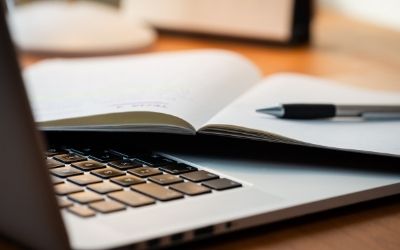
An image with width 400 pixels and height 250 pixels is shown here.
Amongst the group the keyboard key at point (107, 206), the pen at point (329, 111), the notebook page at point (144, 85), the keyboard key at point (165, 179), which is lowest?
the keyboard key at point (107, 206)

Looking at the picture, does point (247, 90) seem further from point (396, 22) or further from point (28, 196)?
point (396, 22)

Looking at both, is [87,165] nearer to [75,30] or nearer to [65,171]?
[65,171]

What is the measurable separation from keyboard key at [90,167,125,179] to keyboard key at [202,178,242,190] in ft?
0.21

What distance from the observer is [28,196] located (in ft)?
1.35

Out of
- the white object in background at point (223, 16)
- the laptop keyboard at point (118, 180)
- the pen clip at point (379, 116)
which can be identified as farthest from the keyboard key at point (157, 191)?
the white object in background at point (223, 16)

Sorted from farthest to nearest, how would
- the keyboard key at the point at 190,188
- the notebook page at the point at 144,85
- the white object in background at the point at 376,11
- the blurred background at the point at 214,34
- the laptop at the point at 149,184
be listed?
1. the white object in background at the point at 376,11
2. the blurred background at the point at 214,34
3. the notebook page at the point at 144,85
4. the keyboard key at the point at 190,188
5. the laptop at the point at 149,184

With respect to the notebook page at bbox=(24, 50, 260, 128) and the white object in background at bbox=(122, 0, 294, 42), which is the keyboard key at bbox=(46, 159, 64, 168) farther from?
the white object in background at bbox=(122, 0, 294, 42)

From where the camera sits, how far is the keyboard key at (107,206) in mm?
465

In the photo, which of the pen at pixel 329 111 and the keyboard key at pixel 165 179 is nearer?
the keyboard key at pixel 165 179

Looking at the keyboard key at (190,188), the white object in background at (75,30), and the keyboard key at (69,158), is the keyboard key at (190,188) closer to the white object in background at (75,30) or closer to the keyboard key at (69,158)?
the keyboard key at (69,158)

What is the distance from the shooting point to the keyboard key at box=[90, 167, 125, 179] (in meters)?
0.53

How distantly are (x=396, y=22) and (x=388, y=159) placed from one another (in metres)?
0.94

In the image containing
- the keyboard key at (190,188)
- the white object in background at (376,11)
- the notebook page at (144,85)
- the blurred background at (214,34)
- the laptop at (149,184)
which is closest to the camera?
the laptop at (149,184)

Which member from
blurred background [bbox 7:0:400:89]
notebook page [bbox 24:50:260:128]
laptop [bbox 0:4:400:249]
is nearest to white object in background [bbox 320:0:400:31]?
blurred background [bbox 7:0:400:89]
